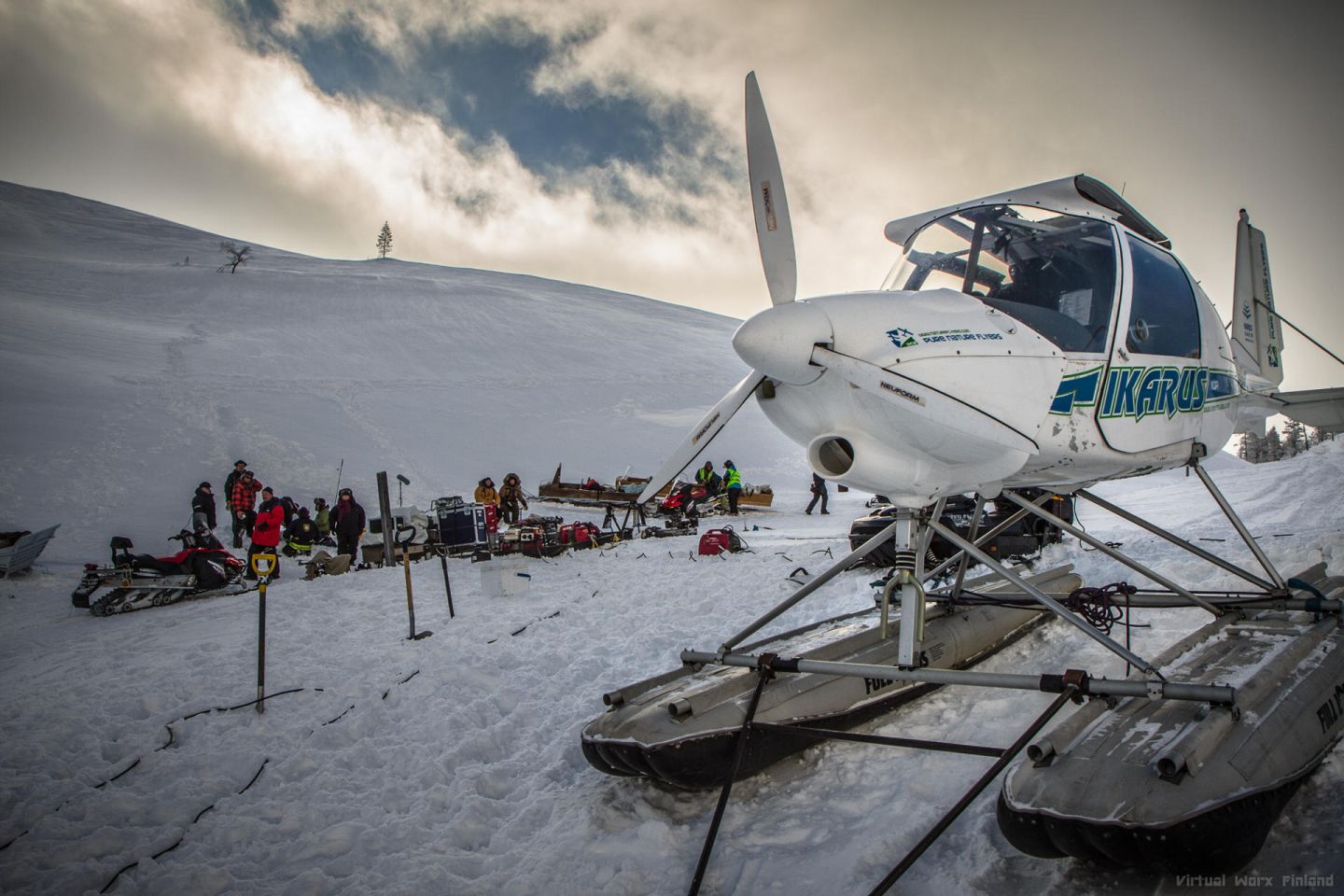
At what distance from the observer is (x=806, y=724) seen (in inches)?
156

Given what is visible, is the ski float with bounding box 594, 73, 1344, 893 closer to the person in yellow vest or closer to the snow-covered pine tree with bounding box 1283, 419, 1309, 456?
the person in yellow vest

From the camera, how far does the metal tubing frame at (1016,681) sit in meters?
2.96

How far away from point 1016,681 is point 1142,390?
222 centimetres

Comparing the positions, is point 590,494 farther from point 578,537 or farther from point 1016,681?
point 1016,681

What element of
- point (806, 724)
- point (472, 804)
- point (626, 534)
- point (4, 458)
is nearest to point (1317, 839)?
point (806, 724)

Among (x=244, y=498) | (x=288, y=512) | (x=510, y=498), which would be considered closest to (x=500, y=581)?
(x=510, y=498)

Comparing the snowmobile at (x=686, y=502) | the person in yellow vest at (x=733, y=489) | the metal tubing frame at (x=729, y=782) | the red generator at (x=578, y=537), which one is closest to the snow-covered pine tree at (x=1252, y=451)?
the person in yellow vest at (x=733, y=489)

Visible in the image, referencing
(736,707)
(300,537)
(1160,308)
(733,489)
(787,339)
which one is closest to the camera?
(787,339)

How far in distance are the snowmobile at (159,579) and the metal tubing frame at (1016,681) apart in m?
9.72

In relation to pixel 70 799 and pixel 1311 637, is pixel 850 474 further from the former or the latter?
pixel 70 799

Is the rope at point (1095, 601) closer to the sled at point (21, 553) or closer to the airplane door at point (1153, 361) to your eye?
the airplane door at point (1153, 361)

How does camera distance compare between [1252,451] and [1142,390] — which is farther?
[1252,451]

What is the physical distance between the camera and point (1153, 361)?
4.35m

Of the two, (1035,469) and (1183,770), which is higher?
(1035,469)
